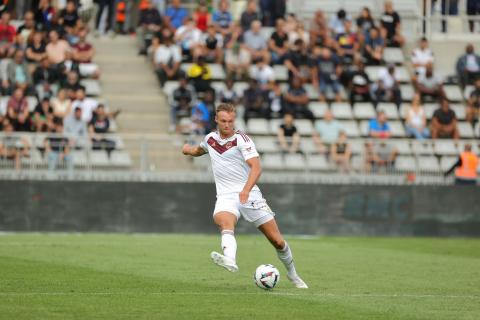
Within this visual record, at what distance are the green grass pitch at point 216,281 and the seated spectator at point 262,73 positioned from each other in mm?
7626

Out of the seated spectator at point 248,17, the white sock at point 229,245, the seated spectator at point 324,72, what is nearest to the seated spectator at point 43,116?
the seated spectator at point 248,17

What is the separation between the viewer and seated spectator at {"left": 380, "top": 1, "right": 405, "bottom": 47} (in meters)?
34.1

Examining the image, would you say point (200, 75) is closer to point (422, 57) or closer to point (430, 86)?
point (430, 86)

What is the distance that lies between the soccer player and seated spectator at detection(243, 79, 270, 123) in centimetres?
1549

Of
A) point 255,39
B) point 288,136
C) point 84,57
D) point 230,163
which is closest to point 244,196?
point 230,163

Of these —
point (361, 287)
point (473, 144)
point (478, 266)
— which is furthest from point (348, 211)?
point (361, 287)

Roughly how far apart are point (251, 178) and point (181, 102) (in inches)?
629

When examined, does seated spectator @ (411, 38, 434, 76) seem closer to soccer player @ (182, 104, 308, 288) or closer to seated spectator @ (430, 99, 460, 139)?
seated spectator @ (430, 99, 460, 139)

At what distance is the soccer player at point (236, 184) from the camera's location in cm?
1375

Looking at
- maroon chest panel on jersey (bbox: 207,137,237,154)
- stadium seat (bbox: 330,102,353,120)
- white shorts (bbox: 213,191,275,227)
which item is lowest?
stadium seat (bbox: 330,102,353,120)

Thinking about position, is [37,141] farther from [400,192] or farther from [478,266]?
[478,266]

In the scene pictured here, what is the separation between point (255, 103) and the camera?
29828 mm

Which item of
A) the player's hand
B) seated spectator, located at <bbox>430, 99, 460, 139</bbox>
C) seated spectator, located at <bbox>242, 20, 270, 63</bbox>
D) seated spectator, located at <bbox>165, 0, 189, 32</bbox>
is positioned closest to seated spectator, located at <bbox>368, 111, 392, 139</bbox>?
seated spectator, located at <bbox>430, 99, 460, 139</bbox>

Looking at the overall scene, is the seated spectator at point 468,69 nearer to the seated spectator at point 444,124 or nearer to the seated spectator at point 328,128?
the seated spectator at point 444,124
